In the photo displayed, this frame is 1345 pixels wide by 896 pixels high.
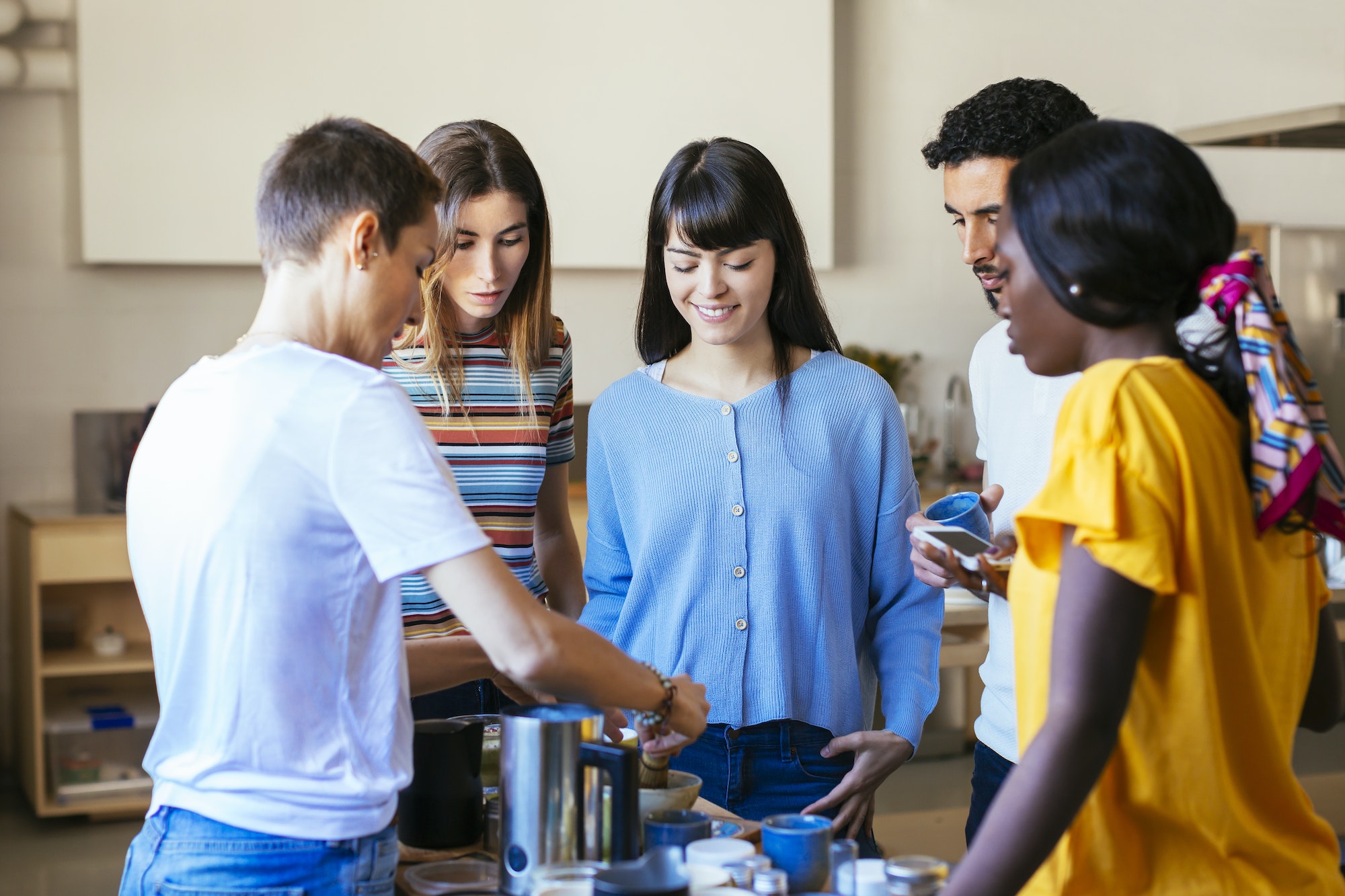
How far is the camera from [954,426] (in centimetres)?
511

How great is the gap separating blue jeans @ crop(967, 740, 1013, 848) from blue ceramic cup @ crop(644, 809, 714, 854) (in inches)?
18.4

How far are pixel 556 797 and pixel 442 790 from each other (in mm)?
228

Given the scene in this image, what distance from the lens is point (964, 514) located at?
1.54m

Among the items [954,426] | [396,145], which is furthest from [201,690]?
[954,426]

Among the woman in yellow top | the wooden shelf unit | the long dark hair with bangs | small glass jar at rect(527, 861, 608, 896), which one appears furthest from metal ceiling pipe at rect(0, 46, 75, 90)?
the woman in yellow top

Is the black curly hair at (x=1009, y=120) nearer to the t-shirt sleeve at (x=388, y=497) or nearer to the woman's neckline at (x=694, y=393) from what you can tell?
the woman's neckline at (x=694, y=393)

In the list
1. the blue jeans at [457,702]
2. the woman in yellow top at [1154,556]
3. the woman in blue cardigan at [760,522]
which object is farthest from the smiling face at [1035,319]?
the blue jeans at [457,702]

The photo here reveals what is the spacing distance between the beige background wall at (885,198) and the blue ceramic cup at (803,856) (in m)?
3.61

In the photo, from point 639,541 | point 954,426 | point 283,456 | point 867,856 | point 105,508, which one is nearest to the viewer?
point 283,456

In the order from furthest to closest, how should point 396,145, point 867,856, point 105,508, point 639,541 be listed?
point 105,508 → point 639,541 → point 867,856 → point 396,145

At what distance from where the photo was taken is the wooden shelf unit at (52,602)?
370 cm

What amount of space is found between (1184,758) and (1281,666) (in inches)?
5.2

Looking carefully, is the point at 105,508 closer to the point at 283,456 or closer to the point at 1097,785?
the point at 283,456

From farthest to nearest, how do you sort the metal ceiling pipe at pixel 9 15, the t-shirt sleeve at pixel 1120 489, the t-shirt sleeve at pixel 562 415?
1. the metal ceiling pipe at pixel 9 15
2. the t-shirt sleeve at pixel 562 415
3. the t-shirt sleeve at pixel 1120 489
